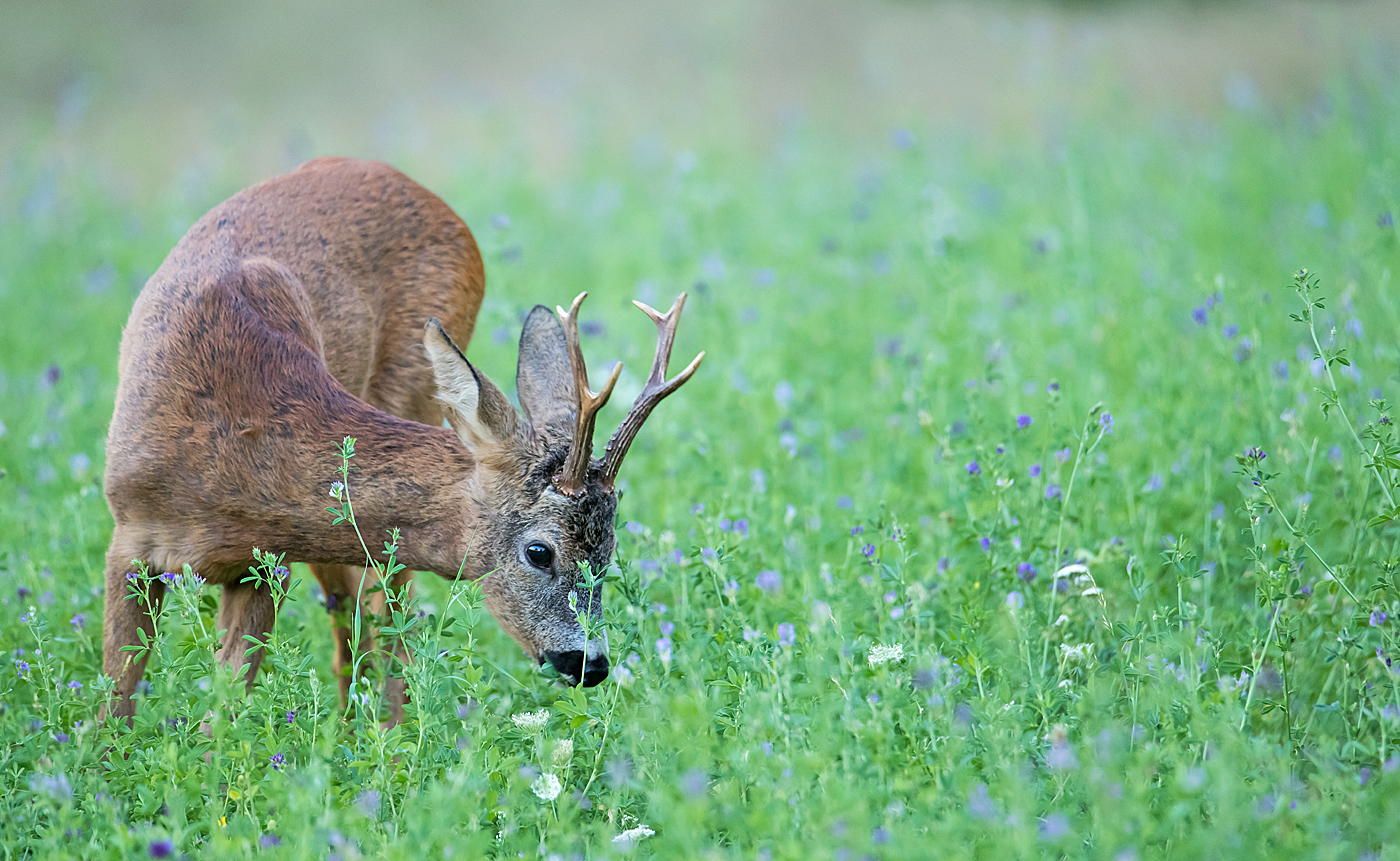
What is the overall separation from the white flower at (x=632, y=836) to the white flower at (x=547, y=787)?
0.56 ft

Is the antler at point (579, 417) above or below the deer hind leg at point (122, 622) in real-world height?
above

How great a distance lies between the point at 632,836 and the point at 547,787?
0.22m

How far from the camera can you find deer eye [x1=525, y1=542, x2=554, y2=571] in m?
3.62

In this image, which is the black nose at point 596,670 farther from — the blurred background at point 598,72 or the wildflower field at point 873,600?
the blurred background at point 598,72

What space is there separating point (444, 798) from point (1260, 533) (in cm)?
221

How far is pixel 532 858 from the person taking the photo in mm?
2818

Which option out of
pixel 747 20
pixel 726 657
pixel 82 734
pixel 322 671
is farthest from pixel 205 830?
pixel 747 20

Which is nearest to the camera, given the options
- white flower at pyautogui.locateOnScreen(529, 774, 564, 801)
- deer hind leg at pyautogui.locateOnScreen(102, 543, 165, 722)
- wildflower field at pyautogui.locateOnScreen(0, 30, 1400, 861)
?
wildflower field at pyautogui.locateOnScreen(0, 30, 1400, 861)

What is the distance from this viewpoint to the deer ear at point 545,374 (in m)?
3.79

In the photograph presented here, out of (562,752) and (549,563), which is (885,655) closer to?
(562,752)

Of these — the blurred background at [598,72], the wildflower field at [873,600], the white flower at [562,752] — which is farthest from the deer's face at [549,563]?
the blurred background at [598,72]

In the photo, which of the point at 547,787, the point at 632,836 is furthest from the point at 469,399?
the point at 632,836

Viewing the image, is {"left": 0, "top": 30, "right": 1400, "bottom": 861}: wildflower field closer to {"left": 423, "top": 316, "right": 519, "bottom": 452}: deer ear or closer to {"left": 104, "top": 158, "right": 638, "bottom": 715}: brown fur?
{"left": 104, "top": 158, "right": 638, "bottom": 715}: brown fur

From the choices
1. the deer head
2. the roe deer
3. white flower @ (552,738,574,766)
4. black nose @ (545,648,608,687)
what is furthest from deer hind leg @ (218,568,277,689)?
white flower @ (552,738,574,766)
